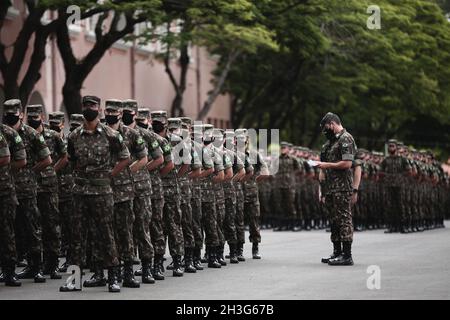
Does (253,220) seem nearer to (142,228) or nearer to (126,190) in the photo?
(142,228)

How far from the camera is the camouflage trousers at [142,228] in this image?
1577cm

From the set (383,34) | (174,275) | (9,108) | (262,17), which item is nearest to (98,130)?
(9,108)

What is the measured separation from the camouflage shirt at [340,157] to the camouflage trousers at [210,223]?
66.0 inches

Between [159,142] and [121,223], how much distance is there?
175 centimetres

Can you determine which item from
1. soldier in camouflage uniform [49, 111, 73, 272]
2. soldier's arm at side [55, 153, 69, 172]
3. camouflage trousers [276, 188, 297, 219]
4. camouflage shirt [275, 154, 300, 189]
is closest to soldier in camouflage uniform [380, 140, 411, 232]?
camouflage trousers [276, 188, 297, 219]

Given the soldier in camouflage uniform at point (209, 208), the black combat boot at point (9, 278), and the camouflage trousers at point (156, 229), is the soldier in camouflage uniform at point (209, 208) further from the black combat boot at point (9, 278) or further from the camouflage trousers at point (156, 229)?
the black combat boot at point (9, 278)

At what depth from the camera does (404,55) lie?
159ft

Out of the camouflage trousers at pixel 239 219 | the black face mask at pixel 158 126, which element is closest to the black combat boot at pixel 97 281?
the black face mask at pixel 158 126

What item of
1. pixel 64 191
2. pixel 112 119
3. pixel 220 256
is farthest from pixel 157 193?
pixel 220 256

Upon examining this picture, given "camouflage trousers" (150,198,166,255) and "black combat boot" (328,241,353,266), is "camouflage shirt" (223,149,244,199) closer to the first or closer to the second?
"black combat boot" (328,241,353,266)

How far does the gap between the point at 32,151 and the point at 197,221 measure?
9.25 feet
